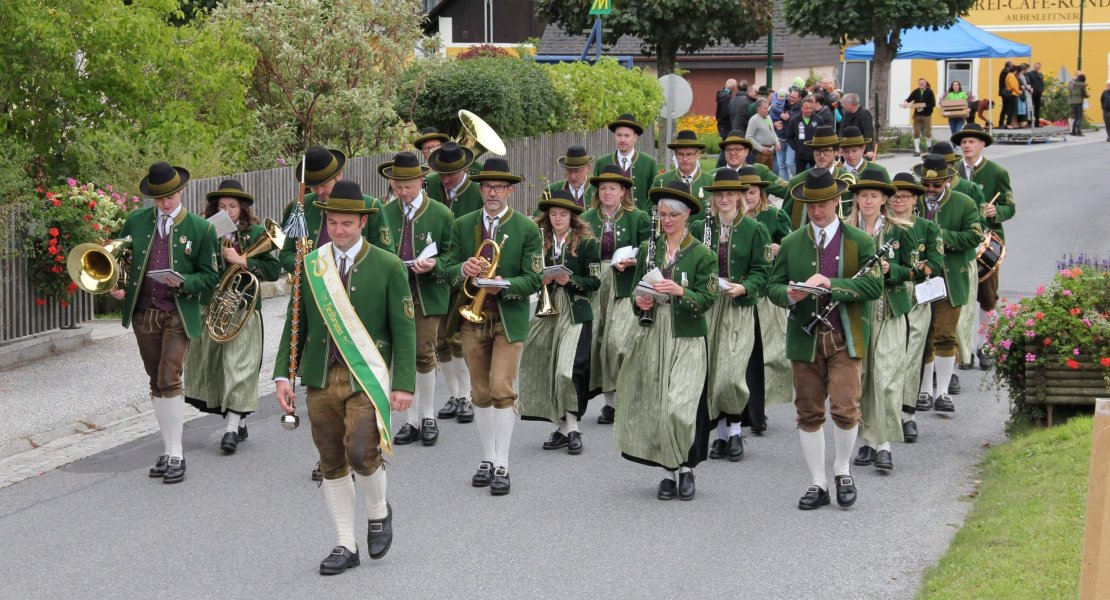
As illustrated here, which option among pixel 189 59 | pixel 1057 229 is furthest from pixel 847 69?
pixel 189 59

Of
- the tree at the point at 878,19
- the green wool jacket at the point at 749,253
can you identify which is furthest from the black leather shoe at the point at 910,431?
the tree at the point at 878,19

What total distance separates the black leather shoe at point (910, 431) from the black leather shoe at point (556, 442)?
255 centimetres

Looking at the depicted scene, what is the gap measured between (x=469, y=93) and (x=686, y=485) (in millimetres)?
13692

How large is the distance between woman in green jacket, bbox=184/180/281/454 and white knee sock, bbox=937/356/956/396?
5419 mm

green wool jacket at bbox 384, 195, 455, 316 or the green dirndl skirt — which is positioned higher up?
green wool jacket at bbox 384, 195, 455, 316

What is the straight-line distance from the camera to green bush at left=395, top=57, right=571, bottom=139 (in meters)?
22.3

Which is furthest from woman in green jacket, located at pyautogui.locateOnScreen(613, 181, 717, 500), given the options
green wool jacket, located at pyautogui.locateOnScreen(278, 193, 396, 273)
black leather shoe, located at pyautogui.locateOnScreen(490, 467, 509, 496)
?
green wool jacket, located at pyautogui.locateOnScreen(278, 193, 396, 273)

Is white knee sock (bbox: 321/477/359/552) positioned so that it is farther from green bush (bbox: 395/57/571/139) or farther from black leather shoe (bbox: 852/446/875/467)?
green bush (bbox: 395/57/571/139)

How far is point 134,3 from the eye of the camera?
17.0 m

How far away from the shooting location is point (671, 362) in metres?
9.39

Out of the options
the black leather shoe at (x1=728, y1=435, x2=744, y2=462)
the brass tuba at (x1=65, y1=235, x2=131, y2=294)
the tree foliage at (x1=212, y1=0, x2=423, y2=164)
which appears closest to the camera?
the brass tuba at (x1=65, y1=235, x2=131, y2=294)

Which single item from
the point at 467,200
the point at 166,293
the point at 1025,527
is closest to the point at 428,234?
the point at 467,200

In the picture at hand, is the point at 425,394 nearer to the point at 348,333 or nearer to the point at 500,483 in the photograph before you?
the point at 500,483

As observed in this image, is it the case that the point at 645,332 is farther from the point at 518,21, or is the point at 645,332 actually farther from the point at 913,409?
the point at 518,21
